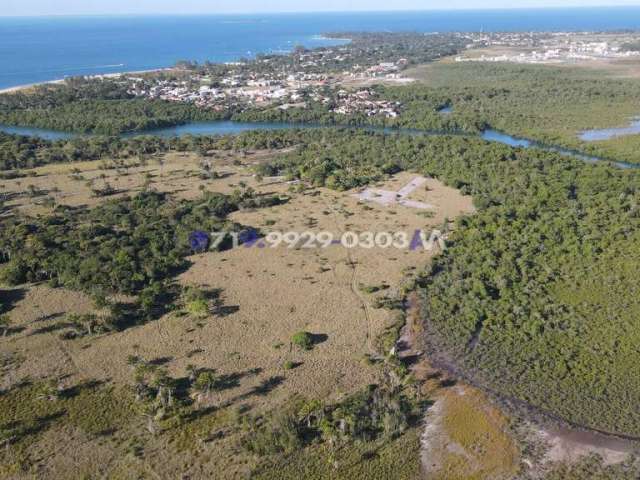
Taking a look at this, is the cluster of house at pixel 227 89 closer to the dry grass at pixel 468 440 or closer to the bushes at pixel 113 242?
the bushes at pixel 113 242

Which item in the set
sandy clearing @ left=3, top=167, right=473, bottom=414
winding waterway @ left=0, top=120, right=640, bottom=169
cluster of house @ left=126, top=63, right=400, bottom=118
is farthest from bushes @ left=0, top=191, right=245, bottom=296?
cluster of house @ left=126, top=63, right=400, bottom=118

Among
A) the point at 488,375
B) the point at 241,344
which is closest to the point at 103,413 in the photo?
the point at 241,344

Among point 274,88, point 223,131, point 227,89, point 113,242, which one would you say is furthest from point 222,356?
point 227,89

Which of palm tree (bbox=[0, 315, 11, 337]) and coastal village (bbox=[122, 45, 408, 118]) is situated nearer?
palm tree (bbox=[0, 315, 11, 337])

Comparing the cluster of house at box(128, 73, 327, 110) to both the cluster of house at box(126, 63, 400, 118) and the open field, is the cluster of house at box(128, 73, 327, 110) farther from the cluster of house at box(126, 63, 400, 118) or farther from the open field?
the open field

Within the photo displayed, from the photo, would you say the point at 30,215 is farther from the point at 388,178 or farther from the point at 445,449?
the point at 445,449

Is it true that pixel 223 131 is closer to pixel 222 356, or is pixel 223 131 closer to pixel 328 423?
pixel 222 356

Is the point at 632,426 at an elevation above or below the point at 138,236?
below

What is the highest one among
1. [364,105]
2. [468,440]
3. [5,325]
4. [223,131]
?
[364,105]

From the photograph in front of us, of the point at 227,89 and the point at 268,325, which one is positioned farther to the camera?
the point at 227,89

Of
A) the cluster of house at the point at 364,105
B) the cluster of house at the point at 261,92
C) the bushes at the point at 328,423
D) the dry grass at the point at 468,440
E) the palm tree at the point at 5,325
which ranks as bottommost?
the dry grass at the point at 468,440

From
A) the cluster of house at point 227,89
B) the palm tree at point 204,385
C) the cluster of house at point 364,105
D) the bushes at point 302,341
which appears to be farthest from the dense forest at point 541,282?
the cluster of house at point 227,89
